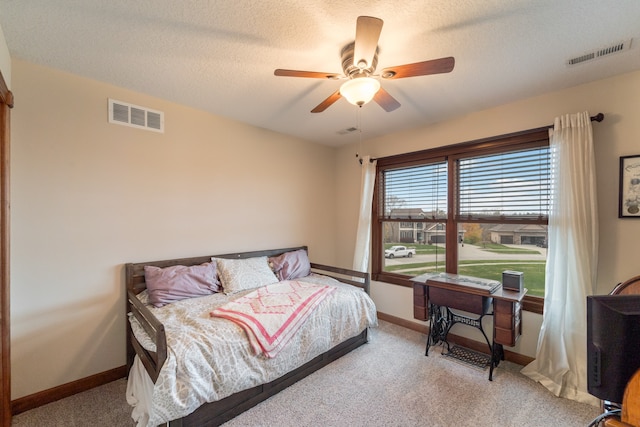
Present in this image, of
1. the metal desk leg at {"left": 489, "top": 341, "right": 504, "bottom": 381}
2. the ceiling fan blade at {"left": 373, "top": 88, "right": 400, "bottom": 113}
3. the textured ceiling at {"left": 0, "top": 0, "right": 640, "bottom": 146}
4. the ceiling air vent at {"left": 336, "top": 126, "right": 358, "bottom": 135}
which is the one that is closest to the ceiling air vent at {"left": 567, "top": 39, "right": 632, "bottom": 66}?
the textured ceiling at {"left": 0, "top": 0, "right": 640, "bottom": 146}


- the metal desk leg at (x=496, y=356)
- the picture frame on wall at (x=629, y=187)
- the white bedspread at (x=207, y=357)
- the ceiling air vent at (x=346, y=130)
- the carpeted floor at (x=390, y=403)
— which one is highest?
the ceiling air vent at (x=346, y=130)

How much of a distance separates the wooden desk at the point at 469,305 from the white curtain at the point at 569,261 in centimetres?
25

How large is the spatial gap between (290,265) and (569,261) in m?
2.72

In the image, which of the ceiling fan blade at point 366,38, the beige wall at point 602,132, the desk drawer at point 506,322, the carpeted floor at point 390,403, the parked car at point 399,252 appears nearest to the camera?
the ceiling fan blade at point 366,38

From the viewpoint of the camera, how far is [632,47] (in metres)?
1.80

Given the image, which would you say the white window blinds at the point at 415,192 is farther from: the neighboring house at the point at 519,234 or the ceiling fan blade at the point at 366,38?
the ceiling fan blade at the point at 366,38

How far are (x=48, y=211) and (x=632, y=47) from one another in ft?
14.4

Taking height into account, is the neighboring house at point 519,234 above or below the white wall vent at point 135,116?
below

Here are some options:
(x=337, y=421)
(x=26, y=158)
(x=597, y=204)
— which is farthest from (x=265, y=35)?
(x=597, y=204)

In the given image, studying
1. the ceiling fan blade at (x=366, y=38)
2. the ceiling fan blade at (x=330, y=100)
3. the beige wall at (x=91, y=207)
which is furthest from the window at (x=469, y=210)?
the beige wall at (x=91, y=207)

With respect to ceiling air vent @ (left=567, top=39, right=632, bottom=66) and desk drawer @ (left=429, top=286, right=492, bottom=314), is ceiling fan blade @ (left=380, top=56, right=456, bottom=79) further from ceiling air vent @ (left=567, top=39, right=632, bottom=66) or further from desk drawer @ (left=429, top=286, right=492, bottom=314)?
desk drawer @ (left=429, top=286, right=492, bottom=314)

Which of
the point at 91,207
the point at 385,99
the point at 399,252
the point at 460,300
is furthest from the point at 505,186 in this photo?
the point at 91,207

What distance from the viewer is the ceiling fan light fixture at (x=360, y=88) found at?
167 centimetres

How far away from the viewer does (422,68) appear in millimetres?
1569
